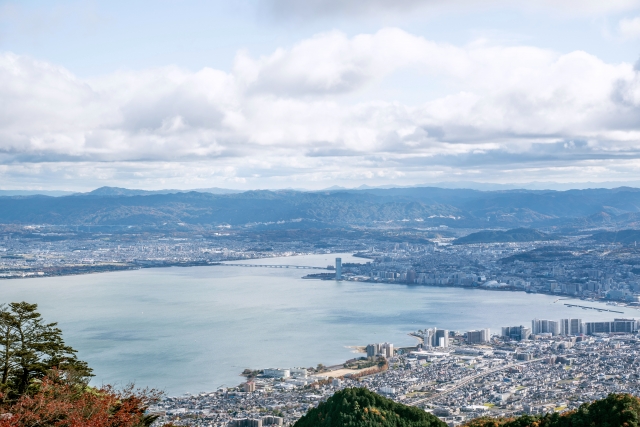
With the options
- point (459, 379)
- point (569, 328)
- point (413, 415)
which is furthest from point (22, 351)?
point (569, 328)

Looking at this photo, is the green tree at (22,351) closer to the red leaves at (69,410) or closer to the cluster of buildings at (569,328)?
the red leaves at (69,410)

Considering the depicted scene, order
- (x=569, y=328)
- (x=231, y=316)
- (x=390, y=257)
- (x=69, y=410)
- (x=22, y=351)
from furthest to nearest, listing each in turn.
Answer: (x=390, y=257) < (x=231, y=316) < (x=569, y=328) < (x=22, y=351) < (x=69, y=410)

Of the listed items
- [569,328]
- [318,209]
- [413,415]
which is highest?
[318,209]

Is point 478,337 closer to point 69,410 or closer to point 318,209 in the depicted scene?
point 69,410

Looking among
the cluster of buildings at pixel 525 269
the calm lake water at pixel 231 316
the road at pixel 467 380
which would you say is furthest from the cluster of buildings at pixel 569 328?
the cluster of buildings at pixel 525 269

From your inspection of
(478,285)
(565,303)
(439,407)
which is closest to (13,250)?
(478,285)

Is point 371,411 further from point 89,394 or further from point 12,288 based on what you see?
point 12,288
